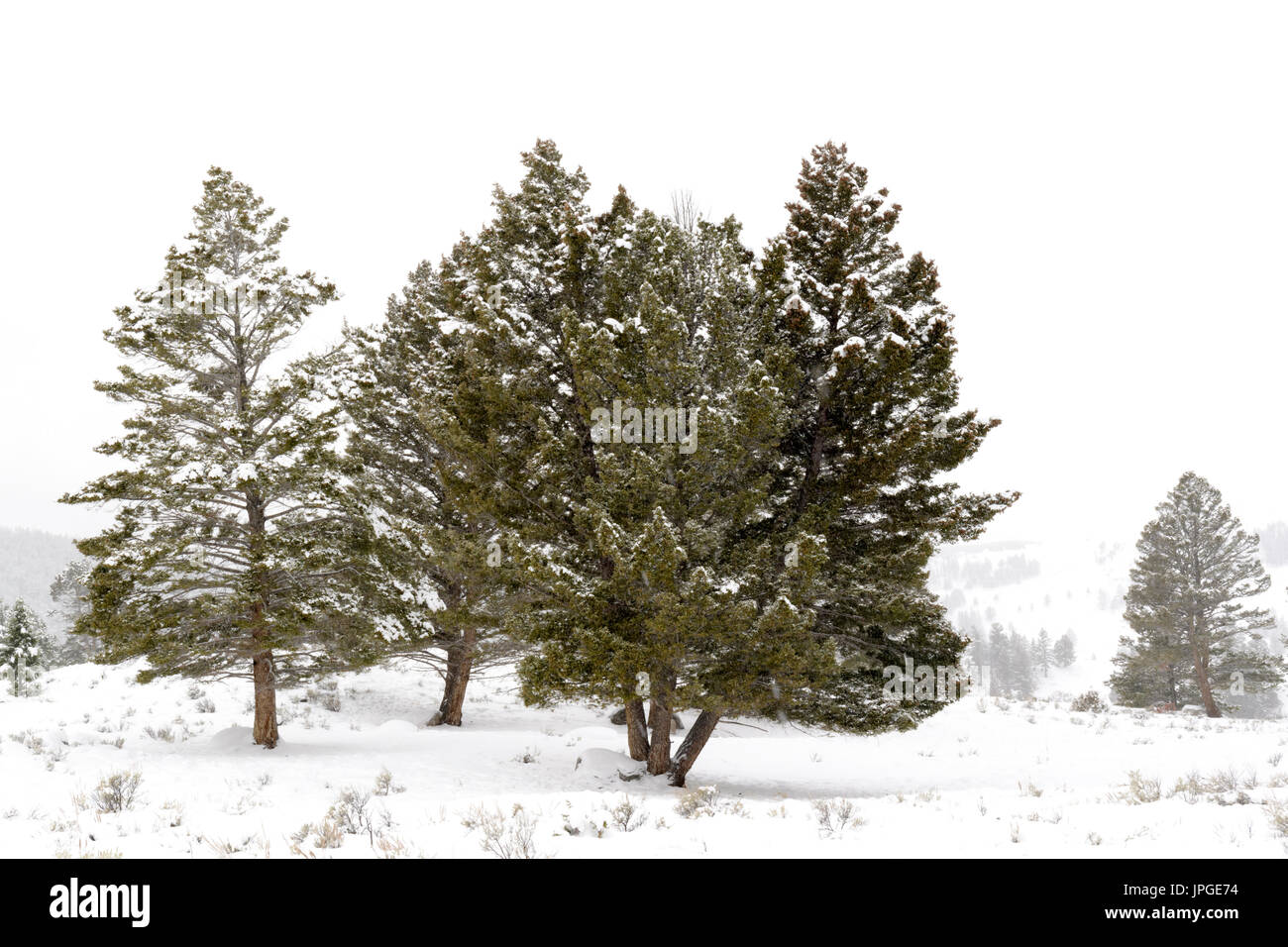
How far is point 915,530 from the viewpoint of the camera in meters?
10.8

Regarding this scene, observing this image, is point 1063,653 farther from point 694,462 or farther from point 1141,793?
point 694,462

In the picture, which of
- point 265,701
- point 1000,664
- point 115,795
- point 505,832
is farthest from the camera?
point 1000,664

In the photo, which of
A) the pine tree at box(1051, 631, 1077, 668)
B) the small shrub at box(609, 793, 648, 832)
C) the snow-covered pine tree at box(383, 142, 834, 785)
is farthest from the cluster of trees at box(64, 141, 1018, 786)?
the pine tree at box(1051, 631, 1077, 668)

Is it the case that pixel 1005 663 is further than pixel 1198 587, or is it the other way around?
pixel 1005 663

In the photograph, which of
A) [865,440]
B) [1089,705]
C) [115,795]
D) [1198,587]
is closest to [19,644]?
[115,795]

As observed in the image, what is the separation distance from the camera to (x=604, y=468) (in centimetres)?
929

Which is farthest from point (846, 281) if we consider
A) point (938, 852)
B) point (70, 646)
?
point (70, 646)

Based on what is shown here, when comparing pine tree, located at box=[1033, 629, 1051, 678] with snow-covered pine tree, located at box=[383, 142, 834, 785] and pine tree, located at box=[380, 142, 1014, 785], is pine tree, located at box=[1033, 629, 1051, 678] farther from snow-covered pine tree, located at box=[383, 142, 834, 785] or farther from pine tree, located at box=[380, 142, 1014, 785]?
snow-covered pine tree, located at box=[383, 142, 834, 785]

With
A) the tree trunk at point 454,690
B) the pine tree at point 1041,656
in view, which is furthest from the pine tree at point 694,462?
the pine tree at point 1041,656

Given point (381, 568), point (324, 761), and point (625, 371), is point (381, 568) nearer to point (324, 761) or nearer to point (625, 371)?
point (324, 761)

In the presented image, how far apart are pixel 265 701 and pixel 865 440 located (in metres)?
12.3

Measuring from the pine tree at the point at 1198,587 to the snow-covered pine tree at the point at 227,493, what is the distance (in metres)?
34.0

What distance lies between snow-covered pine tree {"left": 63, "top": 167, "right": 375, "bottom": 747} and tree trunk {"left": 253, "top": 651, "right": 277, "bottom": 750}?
0.09 ft
